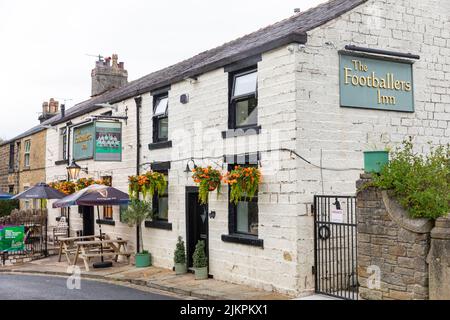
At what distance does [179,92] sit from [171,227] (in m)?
3.69

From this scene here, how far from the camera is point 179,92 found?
45.4 ft

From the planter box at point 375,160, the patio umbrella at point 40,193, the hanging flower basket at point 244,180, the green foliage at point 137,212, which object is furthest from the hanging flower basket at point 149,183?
the planter box at point 375,160

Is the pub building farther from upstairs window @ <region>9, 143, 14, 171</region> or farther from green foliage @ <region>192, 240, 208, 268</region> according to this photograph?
upstairs window @ <region>9, 143, 14, 171</region>

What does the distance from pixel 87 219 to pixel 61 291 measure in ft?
27.9

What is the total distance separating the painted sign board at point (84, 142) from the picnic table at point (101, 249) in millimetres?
2963

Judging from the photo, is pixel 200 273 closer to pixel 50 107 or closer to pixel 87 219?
pixel 87 219

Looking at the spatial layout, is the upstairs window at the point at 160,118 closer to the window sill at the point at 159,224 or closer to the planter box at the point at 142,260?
the window sill at the point at 159,224

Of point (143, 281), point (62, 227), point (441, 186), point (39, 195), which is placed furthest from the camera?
point (62, 227)

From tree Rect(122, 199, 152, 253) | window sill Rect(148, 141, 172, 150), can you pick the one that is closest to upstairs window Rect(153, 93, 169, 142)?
window sill Rect(148, 141, 172, 150)

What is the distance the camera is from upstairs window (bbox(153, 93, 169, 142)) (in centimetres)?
1463

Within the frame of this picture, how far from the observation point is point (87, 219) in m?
19.6

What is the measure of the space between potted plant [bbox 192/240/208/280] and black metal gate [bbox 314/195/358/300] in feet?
10.5
